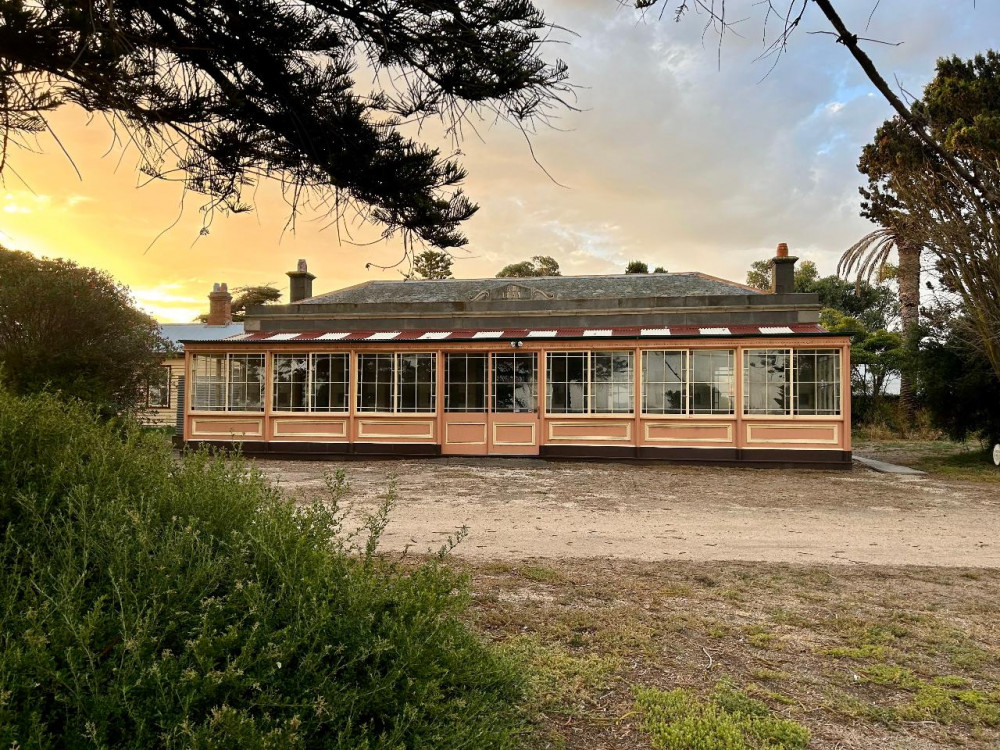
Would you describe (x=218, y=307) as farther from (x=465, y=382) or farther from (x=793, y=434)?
(x=793, y=434)

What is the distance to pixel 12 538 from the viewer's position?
2232mm

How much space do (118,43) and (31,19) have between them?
1.62 ft

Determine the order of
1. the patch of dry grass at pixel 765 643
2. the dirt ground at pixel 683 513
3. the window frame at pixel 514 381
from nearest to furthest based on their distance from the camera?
the patch of dry grass at pixel 765 643 → the dirt ground at pixel 683 513 → the window frame at pixel 514 381

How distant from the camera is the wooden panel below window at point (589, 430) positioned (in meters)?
14.1

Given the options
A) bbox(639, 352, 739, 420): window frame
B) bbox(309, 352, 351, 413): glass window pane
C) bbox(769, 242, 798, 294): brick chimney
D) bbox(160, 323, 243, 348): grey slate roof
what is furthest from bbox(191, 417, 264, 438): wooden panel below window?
bbox(769, 242, 798, 294): brick chimney

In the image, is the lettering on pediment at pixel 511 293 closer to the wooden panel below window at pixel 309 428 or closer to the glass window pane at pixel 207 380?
the wooden panel below window at pixel 309 428

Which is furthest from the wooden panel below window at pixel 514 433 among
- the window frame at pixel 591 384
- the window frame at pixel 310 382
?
the window frame at pixel 310 382

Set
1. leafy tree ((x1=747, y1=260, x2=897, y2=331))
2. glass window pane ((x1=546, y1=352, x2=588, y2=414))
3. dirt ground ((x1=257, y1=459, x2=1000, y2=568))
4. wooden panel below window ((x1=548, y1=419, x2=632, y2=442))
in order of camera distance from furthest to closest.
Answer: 1. leafy tree ((x1=747, y1=260, x2=897, y2=331))
2. glass window pane ((x1=546, y1=352, x2=588, y2=414))
3. wooden panel below window ((x1=548, y1=419, x2=632, y2=442))
4. dirt ground ((x1=257, y1=459, x2=1000, y2=568))

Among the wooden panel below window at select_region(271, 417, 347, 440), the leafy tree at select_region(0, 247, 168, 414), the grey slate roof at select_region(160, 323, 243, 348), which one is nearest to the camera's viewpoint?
the leafy tree at select_region(0, 247, 168, 414)

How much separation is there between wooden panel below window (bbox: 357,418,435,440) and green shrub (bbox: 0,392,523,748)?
12035 mm

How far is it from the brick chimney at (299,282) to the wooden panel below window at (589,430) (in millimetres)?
10296

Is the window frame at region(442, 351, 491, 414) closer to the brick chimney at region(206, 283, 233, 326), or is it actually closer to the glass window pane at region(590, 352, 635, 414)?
the glass window pane at region(590, 352, 635, 414)

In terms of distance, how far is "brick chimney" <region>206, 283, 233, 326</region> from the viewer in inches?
1029

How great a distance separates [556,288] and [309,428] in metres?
8.39
